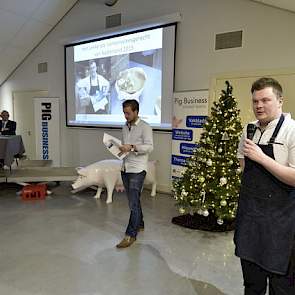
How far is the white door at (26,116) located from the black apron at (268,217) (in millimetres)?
6807

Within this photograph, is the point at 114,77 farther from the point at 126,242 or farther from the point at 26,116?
the point at 126,242

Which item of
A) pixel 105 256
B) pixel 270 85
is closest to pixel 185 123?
pixel 105 256

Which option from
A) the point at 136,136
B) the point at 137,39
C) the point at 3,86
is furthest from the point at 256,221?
the point at 3,86

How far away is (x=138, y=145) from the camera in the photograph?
285 cm

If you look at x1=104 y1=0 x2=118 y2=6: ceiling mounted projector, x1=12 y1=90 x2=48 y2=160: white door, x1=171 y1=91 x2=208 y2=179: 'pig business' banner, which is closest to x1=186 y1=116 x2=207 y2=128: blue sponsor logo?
x1=171 y1=91 x2=208 y2=179: 'pig business' banner

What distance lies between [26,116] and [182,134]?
4.66 m

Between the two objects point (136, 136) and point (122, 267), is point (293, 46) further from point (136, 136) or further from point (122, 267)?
point (122, 267)

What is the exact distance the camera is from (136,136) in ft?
9.46

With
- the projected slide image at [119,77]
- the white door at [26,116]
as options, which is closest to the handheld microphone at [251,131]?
the projected slide image at [119,77]

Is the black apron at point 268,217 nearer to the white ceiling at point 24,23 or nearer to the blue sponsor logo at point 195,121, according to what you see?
the blue sponsor logo at point 195,121

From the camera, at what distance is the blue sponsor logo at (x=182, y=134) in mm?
4689

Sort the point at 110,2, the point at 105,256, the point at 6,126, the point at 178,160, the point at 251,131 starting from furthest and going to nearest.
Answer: the point at 6,126
the point at 110,2
the point at 178,160
the point at 105,256
the point at 251,131

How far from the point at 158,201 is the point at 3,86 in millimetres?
5935

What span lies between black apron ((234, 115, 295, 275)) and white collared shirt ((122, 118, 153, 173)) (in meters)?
1.43
